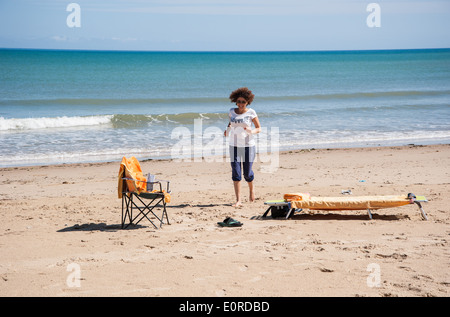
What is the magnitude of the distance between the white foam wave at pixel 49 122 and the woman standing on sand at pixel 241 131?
1215cm

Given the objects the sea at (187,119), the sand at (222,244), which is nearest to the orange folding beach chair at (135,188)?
the sand at (222,244)

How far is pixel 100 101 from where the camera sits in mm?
27359

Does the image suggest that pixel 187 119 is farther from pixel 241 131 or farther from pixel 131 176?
pixel 131 176

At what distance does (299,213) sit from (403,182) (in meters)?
2.96

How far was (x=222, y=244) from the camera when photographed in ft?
19.1

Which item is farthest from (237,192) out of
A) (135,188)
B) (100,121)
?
(100,121)

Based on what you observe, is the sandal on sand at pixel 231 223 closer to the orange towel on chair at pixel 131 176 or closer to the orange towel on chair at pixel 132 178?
the orange towel on chair at pixel 132 178

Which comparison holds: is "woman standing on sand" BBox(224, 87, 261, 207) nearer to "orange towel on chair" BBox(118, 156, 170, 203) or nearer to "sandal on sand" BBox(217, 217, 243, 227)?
"sandal on sand" BBox(217, 217, 243, 227)

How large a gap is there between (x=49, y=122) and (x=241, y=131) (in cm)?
1311

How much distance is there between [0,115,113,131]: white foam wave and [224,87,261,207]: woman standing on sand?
12.1 m

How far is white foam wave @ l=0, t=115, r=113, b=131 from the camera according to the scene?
17750 millimetres

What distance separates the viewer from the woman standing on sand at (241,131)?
737 cm
